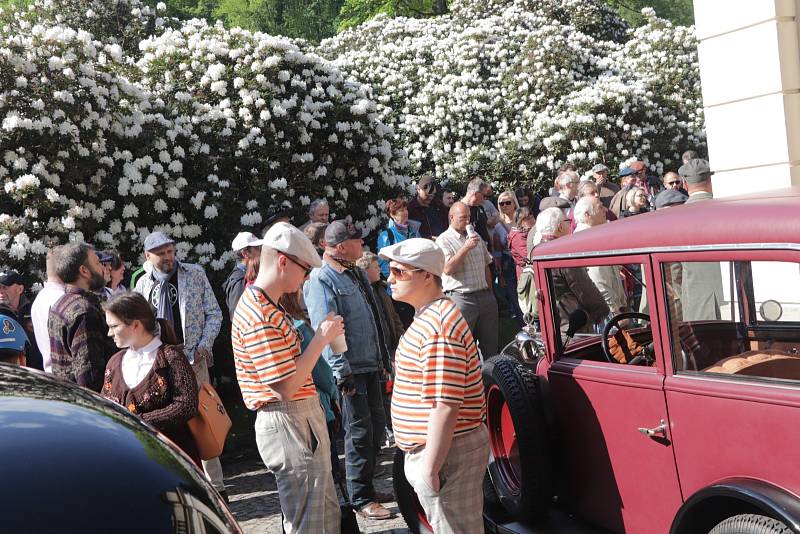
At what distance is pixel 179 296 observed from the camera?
7203mm

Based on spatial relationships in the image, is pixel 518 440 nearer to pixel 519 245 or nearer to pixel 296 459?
pixel 296 459

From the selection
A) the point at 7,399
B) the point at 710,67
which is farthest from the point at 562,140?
the point at 7,399

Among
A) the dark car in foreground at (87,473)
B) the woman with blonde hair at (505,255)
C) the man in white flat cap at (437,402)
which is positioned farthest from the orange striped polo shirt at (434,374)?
the woman with blonde hair at (505,255)

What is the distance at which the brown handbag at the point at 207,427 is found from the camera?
4531mm

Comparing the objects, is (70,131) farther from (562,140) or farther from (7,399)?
(562,140)

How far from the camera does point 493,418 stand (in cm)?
516

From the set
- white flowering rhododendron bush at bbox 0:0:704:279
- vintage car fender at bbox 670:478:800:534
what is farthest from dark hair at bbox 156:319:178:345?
white flowering rhododendron bush at bbox 0:0:704:279

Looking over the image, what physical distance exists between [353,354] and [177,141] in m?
6.16

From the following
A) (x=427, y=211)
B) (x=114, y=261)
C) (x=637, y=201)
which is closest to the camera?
(x=114, y=261)

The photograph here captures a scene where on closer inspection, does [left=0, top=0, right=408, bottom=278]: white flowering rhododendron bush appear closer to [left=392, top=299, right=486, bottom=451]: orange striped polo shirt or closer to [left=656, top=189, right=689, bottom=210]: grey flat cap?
[left=656, top=189, right=689, bottom=210]: grey flat cap

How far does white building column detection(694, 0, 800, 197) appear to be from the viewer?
27.7 ft

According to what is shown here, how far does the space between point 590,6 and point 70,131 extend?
79.1 feet

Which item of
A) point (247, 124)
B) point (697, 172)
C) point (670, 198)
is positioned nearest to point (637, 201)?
point (670, 198)

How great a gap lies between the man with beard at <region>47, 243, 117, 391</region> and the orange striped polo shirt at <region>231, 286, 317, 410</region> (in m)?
1.53
